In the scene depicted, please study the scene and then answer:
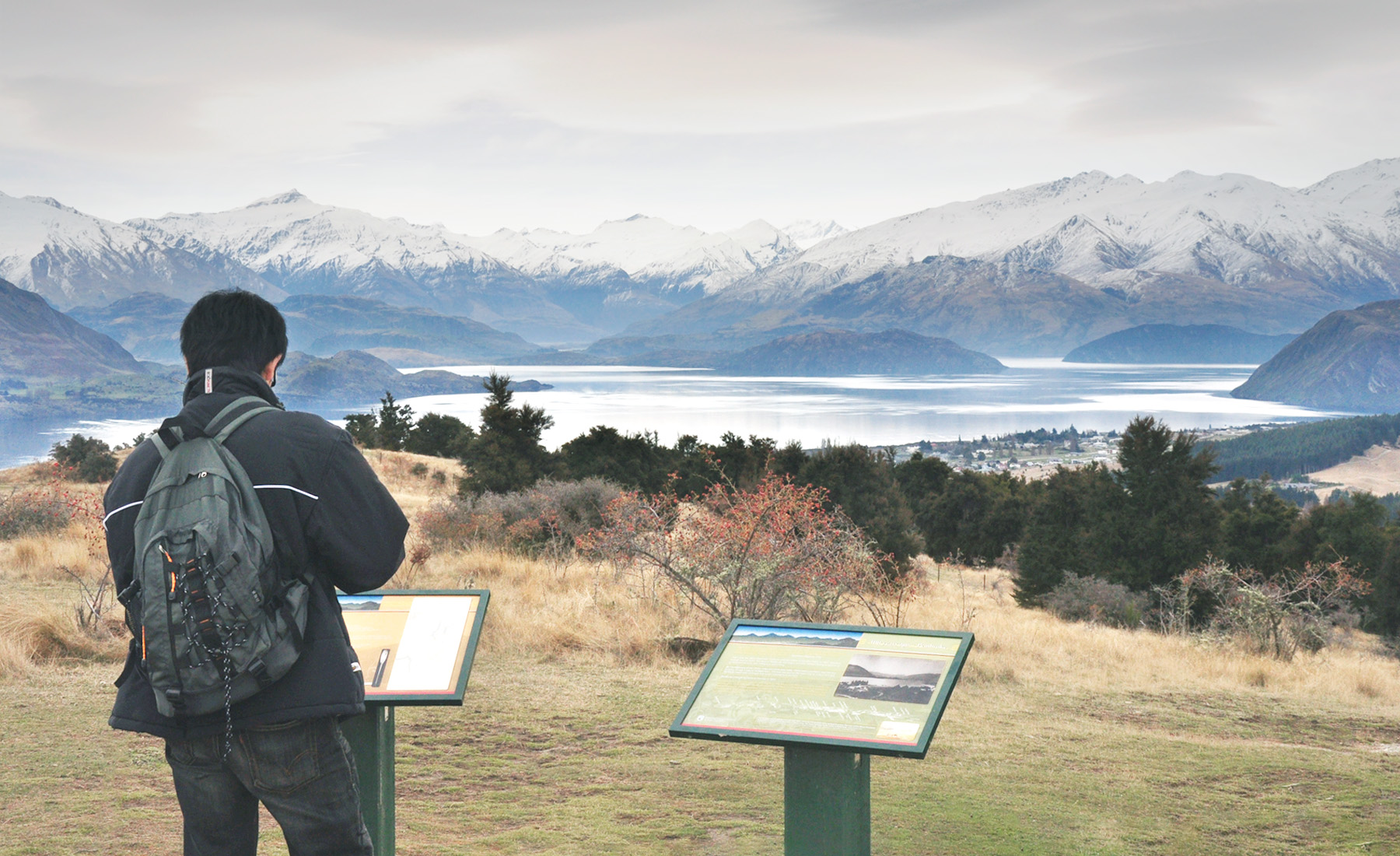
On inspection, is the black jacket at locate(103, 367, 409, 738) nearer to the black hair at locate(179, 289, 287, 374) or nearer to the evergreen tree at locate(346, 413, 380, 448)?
the black hair at locate(179, 289, 287, 374)

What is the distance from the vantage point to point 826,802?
3.08 meters

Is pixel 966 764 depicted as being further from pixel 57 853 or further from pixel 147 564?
pixel 147 564

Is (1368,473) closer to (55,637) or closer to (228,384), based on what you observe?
(55,637)

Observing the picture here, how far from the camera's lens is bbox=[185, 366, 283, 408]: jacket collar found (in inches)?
95.3

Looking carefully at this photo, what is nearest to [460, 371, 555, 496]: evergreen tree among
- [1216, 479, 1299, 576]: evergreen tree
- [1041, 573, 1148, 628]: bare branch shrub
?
[1041, 573, 1148, 628]: bare branch shrub

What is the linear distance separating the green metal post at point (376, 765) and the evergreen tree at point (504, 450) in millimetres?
17167

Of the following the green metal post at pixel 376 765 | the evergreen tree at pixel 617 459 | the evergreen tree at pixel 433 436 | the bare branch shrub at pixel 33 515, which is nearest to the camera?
the green metal post at pixel 376 765

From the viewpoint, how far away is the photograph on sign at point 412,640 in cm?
329

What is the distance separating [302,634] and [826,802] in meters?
1.62

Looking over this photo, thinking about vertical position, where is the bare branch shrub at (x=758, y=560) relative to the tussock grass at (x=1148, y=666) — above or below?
above

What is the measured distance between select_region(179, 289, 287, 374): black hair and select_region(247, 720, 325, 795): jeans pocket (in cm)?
85

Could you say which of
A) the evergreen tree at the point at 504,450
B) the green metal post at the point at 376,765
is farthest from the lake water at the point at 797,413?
the green metal post at the point at 376,765

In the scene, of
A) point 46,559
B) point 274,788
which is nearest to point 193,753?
point 274,788

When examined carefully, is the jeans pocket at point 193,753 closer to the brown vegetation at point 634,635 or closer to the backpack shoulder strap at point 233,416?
the backpack shoulder strap at point 233,416
